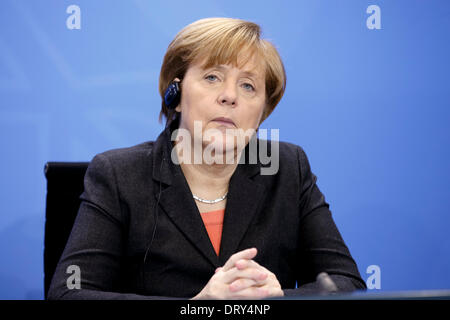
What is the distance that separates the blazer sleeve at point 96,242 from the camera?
3.60 ft

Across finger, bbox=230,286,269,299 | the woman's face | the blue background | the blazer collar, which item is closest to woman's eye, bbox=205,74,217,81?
the woman's face

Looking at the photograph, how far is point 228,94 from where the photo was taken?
122 cm

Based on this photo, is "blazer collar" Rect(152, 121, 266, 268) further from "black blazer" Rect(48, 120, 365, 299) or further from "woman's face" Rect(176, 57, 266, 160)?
"woman's face" Rect(176, 57, 266, 160)

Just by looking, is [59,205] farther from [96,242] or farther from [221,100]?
[221,100]

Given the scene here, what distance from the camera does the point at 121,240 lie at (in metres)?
1.22

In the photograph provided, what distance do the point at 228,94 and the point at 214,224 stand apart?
1.31ft

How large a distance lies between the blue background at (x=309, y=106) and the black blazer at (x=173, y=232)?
2.16 ft

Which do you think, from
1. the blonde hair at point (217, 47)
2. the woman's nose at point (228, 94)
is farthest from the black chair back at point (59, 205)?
the woman's nose at point (228, 94)

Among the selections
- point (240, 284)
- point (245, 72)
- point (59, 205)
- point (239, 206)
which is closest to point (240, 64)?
point (245, 72)

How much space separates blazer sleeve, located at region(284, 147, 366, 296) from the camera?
126cm

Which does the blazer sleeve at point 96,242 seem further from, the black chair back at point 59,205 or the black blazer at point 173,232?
the black chair back at point 59,205

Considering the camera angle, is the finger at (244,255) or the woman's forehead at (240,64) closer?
the finger at (244,255)

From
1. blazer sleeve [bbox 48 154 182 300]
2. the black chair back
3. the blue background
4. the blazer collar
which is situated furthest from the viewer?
the blue background

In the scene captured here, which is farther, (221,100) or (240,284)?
(221,100)
